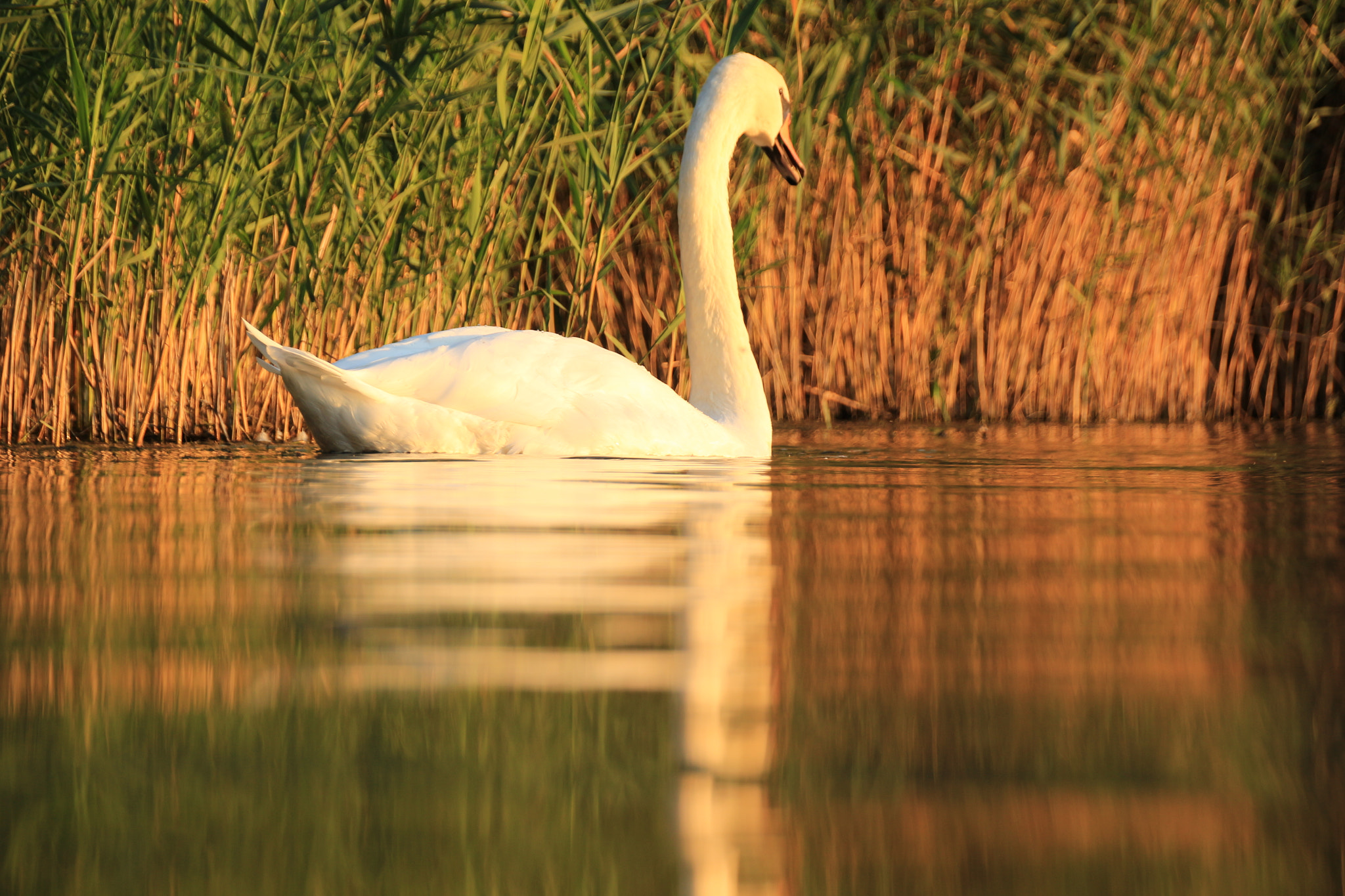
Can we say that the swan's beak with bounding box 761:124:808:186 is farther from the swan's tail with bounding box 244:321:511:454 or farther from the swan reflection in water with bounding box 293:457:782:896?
the swan reflection in water with bounding box 293:457:782:896

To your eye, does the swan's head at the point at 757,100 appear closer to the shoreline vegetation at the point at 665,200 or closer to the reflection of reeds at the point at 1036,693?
the shoreline vegetation at the point at 665,200

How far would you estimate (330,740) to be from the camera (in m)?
1.53

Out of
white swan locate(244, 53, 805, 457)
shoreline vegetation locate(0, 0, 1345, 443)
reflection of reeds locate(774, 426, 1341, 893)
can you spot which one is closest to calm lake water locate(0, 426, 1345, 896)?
reflection of reeds locate(774, 426, 1341, 893)

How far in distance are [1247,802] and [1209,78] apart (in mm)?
7956

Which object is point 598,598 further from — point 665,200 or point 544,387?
point 665,200

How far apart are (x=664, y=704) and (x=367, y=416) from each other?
338 cm

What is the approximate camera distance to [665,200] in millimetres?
7699

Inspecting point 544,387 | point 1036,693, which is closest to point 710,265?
point 544,387

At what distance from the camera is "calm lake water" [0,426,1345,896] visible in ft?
3.94

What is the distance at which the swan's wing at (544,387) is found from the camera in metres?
4.91

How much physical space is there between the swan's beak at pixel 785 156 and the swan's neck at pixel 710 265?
237 mm

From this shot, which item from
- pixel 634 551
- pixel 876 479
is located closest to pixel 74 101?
pixel 876 479

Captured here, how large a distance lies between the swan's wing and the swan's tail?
0.05m

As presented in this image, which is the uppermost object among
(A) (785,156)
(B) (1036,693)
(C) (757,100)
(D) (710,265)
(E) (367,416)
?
(C) (757,100)
